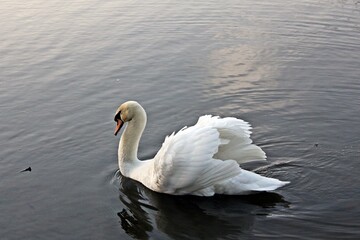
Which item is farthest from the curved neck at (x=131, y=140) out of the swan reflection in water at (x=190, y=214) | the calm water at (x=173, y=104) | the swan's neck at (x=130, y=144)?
the swan reflection in water at (x=190, y=214)

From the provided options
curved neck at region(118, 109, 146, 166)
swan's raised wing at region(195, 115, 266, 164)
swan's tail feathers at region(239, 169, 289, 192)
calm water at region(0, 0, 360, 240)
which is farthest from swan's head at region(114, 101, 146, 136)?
swan's tail feathers at region(239, 169, 289, 192)

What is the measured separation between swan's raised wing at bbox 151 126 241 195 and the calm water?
34 cm

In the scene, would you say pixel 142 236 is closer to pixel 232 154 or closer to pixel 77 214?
pixel 77 214

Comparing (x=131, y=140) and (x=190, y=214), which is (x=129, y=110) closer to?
(x=131, y=140)

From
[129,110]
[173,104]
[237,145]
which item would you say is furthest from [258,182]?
[173,104]

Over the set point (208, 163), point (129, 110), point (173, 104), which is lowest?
point (173, 104)

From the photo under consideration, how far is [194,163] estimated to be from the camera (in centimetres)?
713

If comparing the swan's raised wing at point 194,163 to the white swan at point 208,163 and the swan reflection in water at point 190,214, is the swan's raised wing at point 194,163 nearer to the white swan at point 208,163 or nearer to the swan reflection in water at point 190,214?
the white swan at point 208,163

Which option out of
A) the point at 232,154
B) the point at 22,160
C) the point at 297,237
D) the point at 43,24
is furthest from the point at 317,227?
the point at 43,24

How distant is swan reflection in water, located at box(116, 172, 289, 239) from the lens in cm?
681

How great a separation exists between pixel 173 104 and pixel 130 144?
2.40 m

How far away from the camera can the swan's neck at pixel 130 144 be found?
27.2 ft

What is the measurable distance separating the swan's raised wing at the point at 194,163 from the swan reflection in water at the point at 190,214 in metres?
0.24

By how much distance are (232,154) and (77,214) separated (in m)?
2.05
